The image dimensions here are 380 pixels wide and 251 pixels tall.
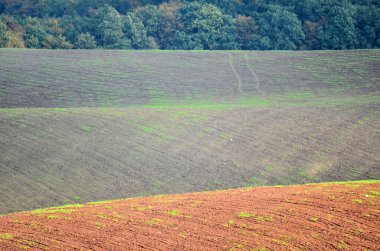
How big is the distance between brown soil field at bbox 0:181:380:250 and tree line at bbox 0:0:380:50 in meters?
55.7

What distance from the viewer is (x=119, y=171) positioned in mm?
30375

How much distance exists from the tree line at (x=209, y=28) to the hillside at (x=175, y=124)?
679 inches

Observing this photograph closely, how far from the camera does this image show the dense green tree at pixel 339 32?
254 ft

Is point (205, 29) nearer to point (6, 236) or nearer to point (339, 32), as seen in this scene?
point (339, 32)

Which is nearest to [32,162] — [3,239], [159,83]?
[3,239]

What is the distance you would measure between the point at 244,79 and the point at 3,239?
39713 mm

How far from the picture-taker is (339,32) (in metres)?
78.0

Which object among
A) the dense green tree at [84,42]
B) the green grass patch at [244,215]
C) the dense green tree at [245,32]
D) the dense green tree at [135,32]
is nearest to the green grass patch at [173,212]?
the green grass patch at [244,215]

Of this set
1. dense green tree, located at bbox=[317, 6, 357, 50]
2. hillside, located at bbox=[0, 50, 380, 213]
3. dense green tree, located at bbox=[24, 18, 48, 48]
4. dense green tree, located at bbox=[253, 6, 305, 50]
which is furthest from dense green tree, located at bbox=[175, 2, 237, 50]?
hillside, located at bbox=[0, 50, 380, 213]

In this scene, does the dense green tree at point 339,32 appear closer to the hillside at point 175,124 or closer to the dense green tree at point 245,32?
the dense green tree at point 245,32

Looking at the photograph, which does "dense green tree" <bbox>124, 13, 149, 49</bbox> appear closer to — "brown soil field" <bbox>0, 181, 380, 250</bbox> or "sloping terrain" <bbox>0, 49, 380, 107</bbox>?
"sloping terrain" <bbox>0, 49, 380, 107</bbox>

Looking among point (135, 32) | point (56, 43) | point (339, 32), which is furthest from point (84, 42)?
point (339, 32)

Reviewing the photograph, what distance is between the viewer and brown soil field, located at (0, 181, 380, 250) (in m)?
16.5

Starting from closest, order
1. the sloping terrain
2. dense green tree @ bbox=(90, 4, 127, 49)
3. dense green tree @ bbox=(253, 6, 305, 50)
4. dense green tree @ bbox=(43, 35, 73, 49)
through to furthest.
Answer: the sloping terrain, dense green tree @ bbox=(43, 35, 73, 49), dense green tree @ bbox=(90, 4, 127, 49), dense green tree @ bbox=(253, 6, 305, 50)
